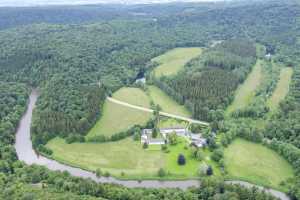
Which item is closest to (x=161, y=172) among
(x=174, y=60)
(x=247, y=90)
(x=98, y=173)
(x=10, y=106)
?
(x=98, y=173)

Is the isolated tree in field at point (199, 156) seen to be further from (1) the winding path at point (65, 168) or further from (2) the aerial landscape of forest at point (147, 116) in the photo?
(1) the winding path at point (65, 168)

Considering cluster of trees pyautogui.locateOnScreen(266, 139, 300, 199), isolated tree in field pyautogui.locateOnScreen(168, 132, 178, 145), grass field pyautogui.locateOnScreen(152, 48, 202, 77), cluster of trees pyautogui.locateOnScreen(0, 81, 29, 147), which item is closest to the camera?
cluster of trees pyautogui.locateOnScreen(266, 139, 300, 199)

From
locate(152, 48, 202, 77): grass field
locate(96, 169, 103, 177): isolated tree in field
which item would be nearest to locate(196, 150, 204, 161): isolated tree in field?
locate(96, 169, 103, 177): isolated tree in field

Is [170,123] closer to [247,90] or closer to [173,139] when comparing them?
[173,139]

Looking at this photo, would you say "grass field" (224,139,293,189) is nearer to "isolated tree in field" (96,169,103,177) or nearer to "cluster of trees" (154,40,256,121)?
"cluster of trees" (154,40,256,121)

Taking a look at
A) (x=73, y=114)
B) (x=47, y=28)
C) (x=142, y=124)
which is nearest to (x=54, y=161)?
(x=73, y=114)

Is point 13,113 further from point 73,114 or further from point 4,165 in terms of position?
point 4,165

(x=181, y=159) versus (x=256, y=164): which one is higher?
(x=181, y=159)
